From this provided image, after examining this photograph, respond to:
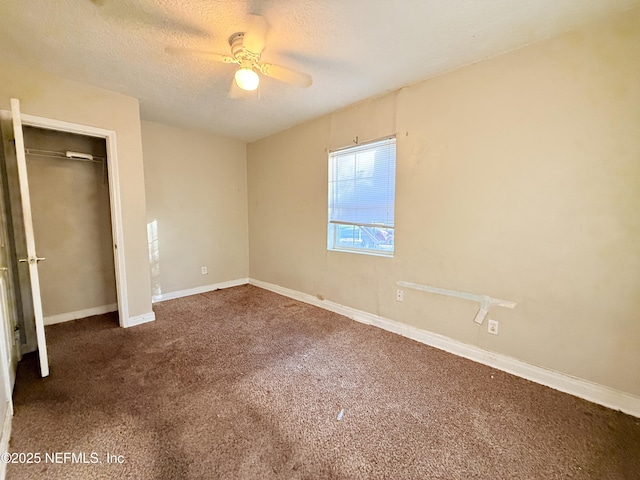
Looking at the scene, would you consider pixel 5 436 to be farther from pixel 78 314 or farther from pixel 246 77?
pixel 246 77

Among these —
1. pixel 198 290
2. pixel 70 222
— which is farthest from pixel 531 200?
pixel 70 222

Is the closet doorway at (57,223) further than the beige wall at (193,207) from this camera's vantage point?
No

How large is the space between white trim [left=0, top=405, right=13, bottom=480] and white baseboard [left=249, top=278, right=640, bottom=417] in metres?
2.67

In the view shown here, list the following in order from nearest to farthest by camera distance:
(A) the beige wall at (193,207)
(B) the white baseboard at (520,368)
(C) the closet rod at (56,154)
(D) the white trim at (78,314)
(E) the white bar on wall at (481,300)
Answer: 1. (B) the white baseboard at (520,368)
2. (E) the white bar on wall at (481,300)
3. (C) the closet rod at (56,154)
4. (D) the white trim at (78,314)
5. (A) the beige wall at (193,207)

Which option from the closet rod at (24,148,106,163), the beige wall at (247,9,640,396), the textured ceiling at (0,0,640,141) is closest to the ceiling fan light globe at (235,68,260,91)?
the textured ceiling at (0,0,640,141)

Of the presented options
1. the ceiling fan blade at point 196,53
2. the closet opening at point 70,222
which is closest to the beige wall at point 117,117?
the closet opening at point 70,222

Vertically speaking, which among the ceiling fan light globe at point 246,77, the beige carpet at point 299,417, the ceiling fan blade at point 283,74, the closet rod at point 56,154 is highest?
the ceiling fan blade at point 283,74

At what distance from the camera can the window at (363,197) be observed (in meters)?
2.80

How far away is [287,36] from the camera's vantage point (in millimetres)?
1820

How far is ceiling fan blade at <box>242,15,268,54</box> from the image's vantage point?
156 centimetres

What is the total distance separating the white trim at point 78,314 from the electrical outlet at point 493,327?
419 cm

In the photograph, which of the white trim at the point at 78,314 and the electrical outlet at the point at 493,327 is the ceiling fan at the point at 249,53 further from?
the white trim at the point at 78,314

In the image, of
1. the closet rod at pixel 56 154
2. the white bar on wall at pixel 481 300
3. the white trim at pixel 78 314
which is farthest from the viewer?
the white trim at pixel 78 314

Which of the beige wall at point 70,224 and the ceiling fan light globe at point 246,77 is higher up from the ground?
the ceiling fan light globe at point 246,77
